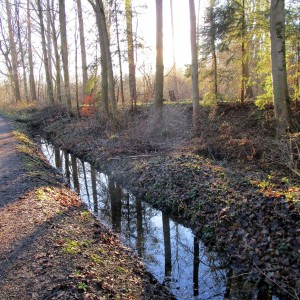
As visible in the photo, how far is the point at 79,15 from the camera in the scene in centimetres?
2294

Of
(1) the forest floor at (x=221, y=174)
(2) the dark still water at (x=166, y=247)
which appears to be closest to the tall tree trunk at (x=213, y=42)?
(1) the forest floor at (x=221, y=174)

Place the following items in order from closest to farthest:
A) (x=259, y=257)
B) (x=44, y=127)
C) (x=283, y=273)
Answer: (x=283, y=273) < (x=259, y=257) < (x=44, y=127)

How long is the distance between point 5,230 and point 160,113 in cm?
1027

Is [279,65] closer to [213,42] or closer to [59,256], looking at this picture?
[213,42]

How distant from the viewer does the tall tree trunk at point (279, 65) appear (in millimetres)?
9641

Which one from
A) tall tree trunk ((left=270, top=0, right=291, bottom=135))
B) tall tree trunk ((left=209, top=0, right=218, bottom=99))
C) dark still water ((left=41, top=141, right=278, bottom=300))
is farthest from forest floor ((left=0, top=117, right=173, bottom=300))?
tall tree trunk ((left=209, top=0, right=218, bottom=99))

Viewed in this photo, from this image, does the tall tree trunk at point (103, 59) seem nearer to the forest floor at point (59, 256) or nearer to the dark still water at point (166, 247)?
the dark still water at point (166, 247)

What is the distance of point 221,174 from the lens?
8078mm

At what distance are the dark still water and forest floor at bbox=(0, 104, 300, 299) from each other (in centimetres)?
27

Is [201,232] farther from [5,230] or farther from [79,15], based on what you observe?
[79,15]

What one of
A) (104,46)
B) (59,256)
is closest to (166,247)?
(59,256)

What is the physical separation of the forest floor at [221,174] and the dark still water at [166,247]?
0.90ft

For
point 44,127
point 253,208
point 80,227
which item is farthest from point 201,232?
point 44,127

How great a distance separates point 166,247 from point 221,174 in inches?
108
